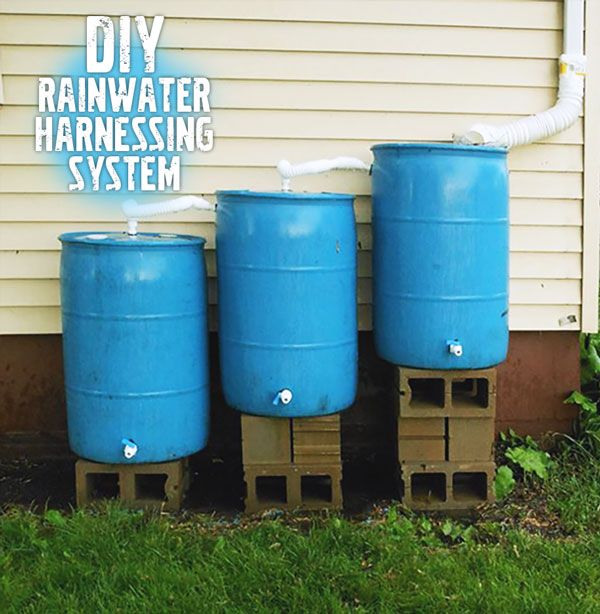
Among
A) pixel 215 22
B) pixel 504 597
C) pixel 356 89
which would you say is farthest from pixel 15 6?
pixel 504 597

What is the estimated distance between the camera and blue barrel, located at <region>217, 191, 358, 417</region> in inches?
161

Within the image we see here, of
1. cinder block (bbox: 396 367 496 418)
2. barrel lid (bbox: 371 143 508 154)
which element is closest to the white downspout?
barrel lid (bbox: 371 143 508 154)

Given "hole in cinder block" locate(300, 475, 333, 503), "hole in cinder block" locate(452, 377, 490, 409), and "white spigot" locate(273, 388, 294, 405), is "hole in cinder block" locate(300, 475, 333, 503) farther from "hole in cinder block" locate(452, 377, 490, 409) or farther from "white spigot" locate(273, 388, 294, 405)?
"hole in cinder block" locate(452, 377, 490, 409)

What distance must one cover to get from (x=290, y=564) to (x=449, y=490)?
40.9 inches

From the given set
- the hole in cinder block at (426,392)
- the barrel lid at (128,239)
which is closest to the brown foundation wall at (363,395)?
the hole in cinder block at (426,392)

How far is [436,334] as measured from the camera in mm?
4250

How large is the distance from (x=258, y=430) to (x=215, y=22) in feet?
6.52

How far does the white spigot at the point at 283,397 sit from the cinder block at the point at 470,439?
2.48 ft

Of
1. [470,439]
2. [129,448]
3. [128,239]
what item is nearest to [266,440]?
[129,448]

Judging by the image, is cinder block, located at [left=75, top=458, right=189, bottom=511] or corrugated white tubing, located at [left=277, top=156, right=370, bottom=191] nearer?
cinder block, located at [left=75, top=458, right=189, bottom=511]

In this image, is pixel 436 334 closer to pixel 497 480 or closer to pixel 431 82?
pixel 497 480

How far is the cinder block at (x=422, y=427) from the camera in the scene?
172 inches

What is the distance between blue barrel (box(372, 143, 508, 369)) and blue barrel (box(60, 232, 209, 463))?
35.2 inches

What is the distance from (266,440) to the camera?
14.1ft
